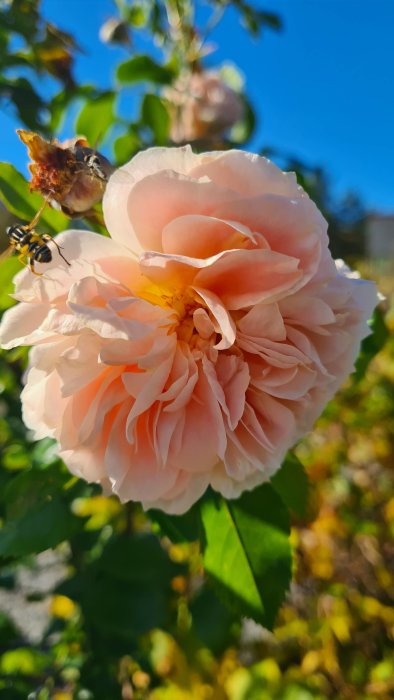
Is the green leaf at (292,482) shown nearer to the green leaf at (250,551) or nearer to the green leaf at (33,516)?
the green leaf at (250,551)

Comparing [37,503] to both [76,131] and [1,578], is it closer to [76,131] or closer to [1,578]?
[76,131]

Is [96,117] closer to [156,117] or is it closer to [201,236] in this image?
[156,117]

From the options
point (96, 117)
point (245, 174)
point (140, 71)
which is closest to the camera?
point (245, 174)

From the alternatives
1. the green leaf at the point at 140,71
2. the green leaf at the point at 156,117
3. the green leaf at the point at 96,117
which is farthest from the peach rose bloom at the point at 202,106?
the green leaf at the point at 96,117

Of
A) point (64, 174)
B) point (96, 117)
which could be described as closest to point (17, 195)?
point (64, 174)

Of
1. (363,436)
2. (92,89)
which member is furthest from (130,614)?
(363,436)

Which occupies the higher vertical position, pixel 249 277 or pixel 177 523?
pixel 249 277
